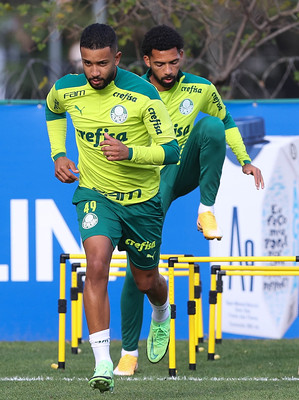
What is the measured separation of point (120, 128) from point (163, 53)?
4.11ft

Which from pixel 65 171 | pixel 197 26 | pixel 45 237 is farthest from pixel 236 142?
pixel 197 26

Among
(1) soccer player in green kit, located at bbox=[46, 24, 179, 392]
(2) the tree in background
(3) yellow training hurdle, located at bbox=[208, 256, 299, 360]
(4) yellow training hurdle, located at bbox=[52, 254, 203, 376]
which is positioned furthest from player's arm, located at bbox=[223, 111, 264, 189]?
(2) the tree in background

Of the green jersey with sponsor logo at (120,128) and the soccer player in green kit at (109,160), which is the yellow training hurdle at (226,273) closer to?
the soccer player in green kit at (109,160)

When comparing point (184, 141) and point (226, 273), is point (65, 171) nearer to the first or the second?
point (184, 141)

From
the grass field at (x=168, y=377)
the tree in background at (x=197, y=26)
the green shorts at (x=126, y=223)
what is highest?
the tree in background at (x=197, y=26)

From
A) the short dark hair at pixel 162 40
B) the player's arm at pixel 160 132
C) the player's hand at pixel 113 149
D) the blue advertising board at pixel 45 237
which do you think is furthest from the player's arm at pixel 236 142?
the blue advertising board at pixel 45 237

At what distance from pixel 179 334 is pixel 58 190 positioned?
1790 millimetres

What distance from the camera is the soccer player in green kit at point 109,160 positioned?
5.63 metres

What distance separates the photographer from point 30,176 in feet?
31.0

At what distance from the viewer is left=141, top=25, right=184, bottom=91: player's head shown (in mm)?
6965

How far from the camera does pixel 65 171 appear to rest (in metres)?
5.83

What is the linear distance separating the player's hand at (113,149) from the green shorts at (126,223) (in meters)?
0.46

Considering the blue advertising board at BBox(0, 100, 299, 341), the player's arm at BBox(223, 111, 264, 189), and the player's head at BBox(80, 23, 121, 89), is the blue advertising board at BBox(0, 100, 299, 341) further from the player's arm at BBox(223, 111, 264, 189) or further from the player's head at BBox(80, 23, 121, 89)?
the player's head at BBox(80, 23, 121, 89)

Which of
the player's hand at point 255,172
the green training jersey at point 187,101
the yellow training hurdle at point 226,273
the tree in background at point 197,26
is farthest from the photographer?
the tree in background at point 197,26
